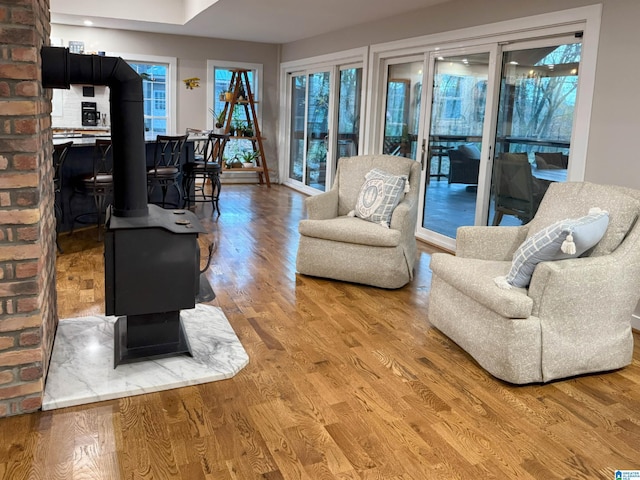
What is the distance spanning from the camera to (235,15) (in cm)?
674

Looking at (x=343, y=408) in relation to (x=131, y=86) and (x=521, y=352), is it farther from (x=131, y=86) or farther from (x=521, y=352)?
(x=131, y=86)

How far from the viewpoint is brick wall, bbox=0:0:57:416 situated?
2.07m

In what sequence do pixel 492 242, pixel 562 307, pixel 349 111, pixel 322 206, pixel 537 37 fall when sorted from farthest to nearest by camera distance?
1. pixel 349 111
2. pixel 322 206
3. pixel 537 37
4. pixel 492 242
5. pixel 562 307

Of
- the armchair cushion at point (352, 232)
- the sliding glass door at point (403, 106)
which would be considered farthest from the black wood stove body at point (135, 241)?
the sliding glass door at point (403, 106)

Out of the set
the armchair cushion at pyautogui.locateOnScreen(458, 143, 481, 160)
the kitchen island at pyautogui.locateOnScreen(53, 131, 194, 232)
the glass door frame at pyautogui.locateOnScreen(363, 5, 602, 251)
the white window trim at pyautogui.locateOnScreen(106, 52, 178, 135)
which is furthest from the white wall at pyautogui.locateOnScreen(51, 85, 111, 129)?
the armchair cushion at pyautogui.locateOnScreen(458, 143, 481, 160)

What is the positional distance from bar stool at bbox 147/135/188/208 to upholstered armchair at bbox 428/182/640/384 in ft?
12.0

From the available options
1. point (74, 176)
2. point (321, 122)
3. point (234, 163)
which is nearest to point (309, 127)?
point (321, 122)

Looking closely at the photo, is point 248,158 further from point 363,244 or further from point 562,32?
point 562,32

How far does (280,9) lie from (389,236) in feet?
11.3

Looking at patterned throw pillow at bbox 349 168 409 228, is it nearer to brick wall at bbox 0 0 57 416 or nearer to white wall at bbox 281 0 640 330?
white wall at bbox 281 0 640 330

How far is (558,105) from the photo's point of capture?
4.20 meters

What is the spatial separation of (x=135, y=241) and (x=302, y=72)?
6915 mm

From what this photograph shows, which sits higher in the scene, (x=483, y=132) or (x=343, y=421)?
(x=483, y=132)

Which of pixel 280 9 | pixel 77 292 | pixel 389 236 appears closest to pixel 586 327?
pixel 389 236
